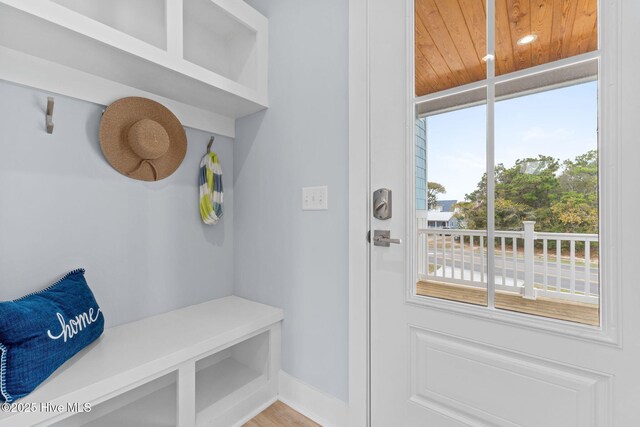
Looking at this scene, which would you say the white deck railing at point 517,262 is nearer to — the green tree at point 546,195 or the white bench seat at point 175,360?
the green tree at point 546,195

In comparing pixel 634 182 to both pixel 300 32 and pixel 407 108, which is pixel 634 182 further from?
pixel 300 32

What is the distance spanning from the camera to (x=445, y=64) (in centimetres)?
104

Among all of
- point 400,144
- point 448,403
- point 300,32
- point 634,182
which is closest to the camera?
point 634,182

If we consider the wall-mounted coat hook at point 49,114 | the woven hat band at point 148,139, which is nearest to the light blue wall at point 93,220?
the wall-mounted coat hook at point 49,114

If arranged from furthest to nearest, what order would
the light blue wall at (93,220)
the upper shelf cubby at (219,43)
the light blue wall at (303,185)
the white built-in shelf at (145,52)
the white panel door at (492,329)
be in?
1. the upper shelf cubby at (219,43)
2. the light blue wall at (303,185)
3. the light blue wall at (93,220)
4. the white built-in shelf at (145,52)
5. the white panel door at (492,329)

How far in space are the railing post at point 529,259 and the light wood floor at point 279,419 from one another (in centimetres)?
111

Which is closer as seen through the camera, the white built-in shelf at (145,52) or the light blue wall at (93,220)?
the white built-in shelf at (145,52)

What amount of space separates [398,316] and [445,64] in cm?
98

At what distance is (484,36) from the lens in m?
0.95

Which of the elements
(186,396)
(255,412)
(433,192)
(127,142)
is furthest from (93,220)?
(433,192)

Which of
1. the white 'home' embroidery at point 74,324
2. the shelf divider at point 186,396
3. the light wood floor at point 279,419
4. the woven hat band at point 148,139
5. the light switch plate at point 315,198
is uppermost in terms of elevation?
the woven hat band at point 148,139

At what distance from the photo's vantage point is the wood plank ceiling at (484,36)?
80 cm

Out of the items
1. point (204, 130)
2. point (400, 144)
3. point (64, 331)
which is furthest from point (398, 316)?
point (204, 130)

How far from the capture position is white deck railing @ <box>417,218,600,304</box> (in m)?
0.79
